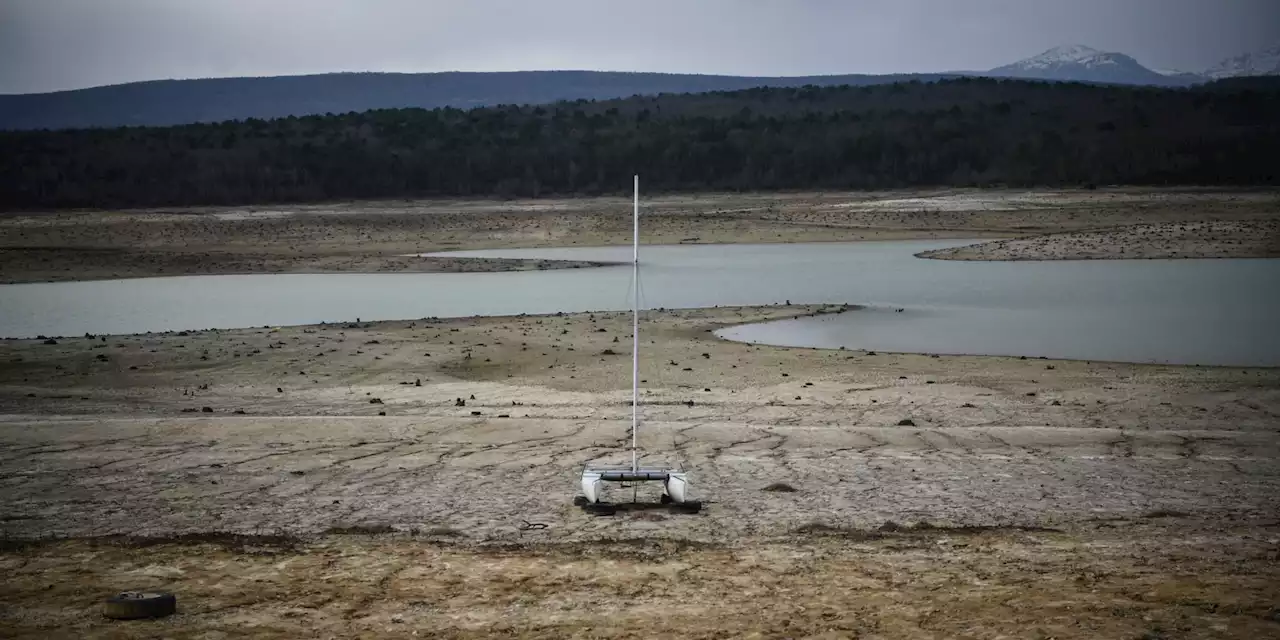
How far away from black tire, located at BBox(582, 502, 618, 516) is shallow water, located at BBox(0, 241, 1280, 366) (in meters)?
8.67

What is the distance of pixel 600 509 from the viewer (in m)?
8.63

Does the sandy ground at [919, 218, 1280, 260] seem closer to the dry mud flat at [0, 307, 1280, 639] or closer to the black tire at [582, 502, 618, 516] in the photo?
the dry mud flat at [0, 307, 1280, 639]

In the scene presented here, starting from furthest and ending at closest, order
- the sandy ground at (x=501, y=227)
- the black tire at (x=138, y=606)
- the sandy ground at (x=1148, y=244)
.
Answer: the sandy ground at (x=501, y=227) → the sandy ground at (x=1148, y=244) → the black tire at (x=138, y=606)

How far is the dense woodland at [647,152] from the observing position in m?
51.8

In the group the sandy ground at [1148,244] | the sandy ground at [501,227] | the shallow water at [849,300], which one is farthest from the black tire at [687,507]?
the sandy ground at [1148,244]

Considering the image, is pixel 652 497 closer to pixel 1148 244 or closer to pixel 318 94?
pixel 1148 244

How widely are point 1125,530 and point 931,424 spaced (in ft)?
11.0

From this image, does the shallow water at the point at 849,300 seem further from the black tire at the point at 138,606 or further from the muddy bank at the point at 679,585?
the black tire at the point at 138,606

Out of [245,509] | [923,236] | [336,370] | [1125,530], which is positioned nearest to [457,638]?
[245,509]

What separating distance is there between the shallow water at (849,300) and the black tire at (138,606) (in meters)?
11.5

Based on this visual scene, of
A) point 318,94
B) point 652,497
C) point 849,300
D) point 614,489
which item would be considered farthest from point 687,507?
point 318,94

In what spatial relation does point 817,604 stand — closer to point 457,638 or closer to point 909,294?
point 457,638

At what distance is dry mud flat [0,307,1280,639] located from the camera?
6.65m

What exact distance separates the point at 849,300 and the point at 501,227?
59.7 ft
